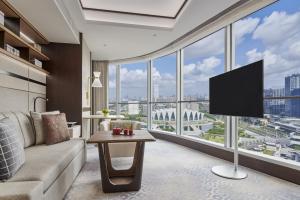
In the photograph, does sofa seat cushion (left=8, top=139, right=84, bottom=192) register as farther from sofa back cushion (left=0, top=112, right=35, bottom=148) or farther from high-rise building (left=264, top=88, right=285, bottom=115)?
high-rise building (left=264, top=88, right=285, bottom=115)

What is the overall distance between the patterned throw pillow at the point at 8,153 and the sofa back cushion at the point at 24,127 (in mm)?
820

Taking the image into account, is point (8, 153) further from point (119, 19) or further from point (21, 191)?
point (119, 19)

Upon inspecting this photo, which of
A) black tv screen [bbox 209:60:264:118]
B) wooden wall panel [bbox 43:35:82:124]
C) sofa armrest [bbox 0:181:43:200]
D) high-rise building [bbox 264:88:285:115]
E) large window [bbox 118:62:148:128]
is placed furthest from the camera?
large window [bbox 118:62:148:128]

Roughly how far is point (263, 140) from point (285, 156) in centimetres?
41

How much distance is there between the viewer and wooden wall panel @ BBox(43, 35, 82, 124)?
14.8 feet

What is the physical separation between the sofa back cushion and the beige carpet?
2.69ft

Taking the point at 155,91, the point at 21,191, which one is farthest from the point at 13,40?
the point at 155,91

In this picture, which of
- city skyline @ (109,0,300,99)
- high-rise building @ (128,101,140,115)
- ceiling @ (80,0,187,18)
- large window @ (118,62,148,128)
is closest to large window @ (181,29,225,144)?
city skyline @ (109,0,300,99)

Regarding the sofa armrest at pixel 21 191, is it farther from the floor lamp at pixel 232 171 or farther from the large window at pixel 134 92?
the large window at pixel 134 92

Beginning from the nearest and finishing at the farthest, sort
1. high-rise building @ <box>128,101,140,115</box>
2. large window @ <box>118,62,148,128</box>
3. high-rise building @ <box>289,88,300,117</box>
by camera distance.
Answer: high-rise building @ <box>289,88,300,117</box> < large window @ <box>118,62,148,128</box> < high-rise building @ <box>128,101,140,115</box>

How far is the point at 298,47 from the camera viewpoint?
281 cm

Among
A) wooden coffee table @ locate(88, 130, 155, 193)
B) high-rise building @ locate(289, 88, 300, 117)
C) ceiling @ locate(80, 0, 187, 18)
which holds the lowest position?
wooden coffee table @ locate(88, 130, 155, 193)

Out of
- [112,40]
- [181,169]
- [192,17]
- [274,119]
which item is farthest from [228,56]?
[112,40]

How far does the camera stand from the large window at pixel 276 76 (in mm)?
2834
